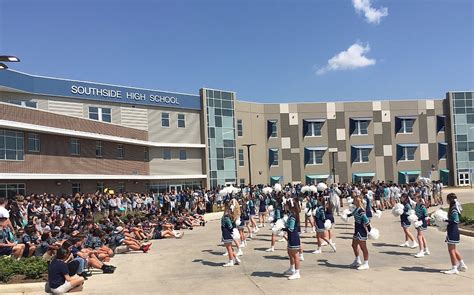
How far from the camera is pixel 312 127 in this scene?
61.2m

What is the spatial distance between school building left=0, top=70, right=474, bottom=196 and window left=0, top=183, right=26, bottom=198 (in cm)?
7

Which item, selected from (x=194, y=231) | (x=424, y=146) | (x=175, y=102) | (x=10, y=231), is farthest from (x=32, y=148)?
(x=424, y=146)

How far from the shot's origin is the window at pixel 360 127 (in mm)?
61688

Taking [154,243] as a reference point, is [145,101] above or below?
above

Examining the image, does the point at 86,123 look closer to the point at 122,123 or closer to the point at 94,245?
the point at 122,123

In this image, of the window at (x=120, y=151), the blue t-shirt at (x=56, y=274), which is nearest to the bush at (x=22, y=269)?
the blue t-shirt at (x=56, y=274)

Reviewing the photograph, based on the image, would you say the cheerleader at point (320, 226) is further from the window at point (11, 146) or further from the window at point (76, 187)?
the window at point (76, 187)

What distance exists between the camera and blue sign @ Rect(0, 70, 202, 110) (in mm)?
36719

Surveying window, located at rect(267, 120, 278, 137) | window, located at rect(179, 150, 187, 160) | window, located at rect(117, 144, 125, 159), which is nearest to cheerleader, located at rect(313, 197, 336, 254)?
window, located at rect(117, 144, 125, 159)

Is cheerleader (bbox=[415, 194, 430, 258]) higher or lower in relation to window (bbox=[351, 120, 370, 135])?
lower

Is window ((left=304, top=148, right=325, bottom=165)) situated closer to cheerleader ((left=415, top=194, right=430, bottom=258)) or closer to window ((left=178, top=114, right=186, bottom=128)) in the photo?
window ((left=178, top=114, right=186, bottom=128))

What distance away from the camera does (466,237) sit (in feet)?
54.4

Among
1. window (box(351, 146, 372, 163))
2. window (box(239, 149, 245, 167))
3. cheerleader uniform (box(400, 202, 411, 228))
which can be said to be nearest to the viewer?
cheerleader uniform (box(400, 202, 411, 228))

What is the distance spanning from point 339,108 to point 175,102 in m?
23.2
